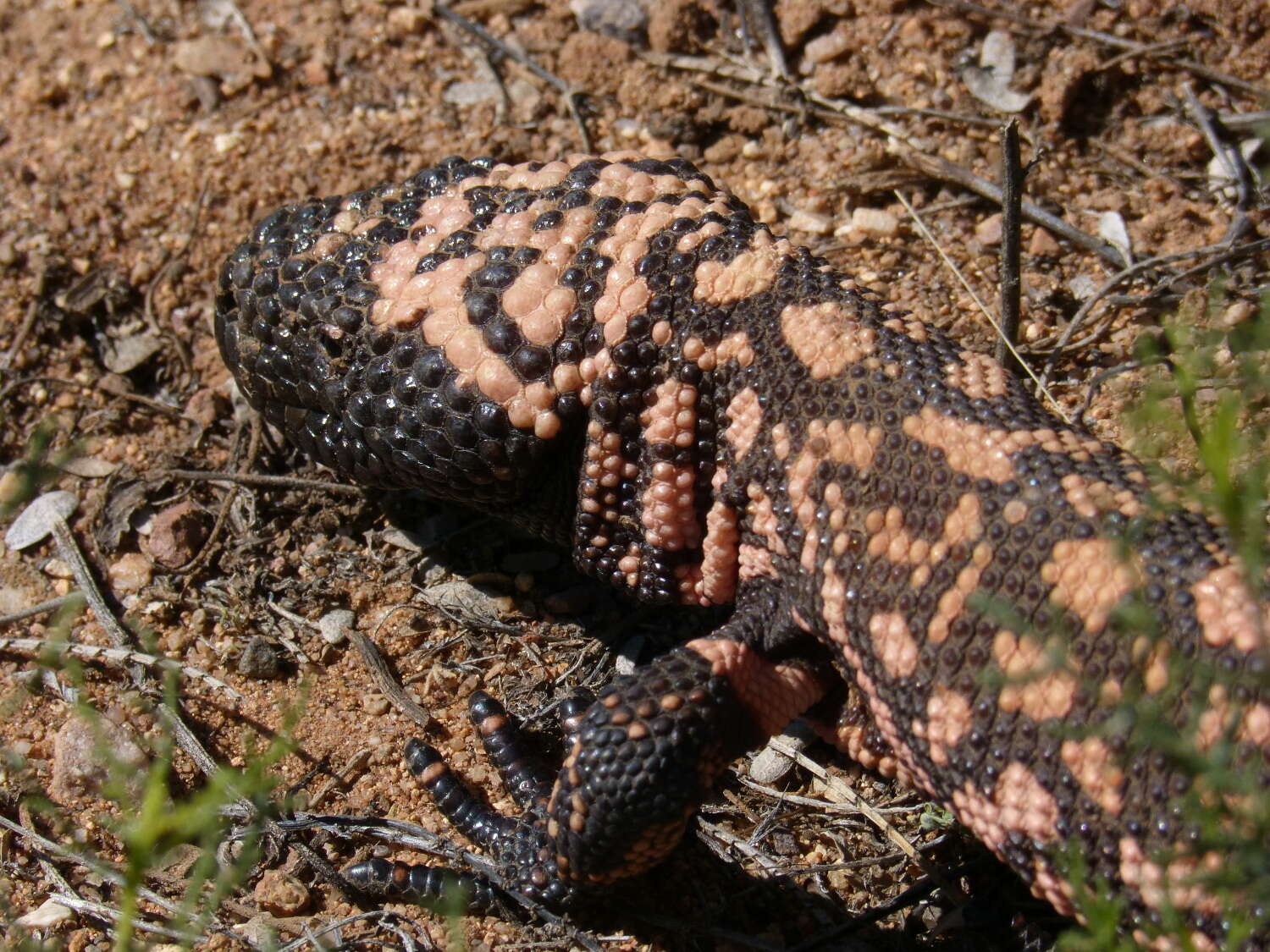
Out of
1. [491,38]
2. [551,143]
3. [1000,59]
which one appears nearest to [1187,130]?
[1000,59]

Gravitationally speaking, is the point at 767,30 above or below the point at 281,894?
above

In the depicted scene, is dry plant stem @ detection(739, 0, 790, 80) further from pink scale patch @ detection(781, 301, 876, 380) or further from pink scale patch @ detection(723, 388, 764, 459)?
pink scale patch @ detection(723, 388, 764, 459)

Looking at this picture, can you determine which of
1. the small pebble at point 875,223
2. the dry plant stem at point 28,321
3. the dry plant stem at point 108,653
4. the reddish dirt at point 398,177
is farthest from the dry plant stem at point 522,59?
the dry plant stem at point 108,653

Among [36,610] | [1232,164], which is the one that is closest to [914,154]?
[1232,164]

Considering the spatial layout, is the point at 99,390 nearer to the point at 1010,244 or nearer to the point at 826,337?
the point at 826,337

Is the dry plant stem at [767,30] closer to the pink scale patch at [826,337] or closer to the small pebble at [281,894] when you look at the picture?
the pink scale patch at [826,337]

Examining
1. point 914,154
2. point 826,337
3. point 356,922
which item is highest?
point 826,337

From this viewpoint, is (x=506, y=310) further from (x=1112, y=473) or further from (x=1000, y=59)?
(x=1000, y=59)
